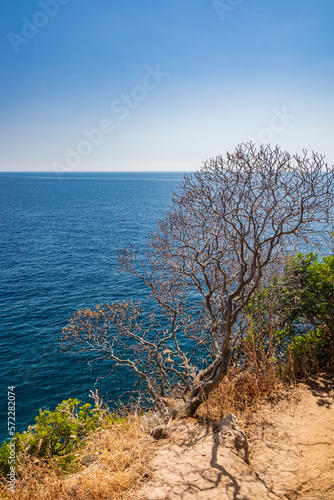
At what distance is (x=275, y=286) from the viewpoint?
1142 cm

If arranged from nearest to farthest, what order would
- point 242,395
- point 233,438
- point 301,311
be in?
point 233,438, point 242,395, point 301,311

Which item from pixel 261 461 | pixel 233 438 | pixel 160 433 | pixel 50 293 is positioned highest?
pixel 233 438

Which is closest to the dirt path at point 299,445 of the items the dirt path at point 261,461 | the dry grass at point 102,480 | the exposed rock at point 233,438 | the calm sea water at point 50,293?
the dirt path at point 261,461

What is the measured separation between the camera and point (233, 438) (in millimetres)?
5172

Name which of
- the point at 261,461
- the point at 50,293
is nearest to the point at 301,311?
the point at 261,461

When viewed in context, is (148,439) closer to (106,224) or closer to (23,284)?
(23,284)

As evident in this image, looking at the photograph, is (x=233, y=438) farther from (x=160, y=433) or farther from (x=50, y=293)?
(x=50, y=293)

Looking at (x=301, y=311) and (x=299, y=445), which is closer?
(x=299, y=445)

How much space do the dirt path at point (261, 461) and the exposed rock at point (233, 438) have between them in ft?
0.36

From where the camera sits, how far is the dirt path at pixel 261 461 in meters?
4.24

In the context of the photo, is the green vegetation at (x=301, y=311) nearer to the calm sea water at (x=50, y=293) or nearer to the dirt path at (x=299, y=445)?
the dirt path at (x=299, y=445)

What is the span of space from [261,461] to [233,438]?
0.58 meters

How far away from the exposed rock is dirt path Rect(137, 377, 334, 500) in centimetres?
11

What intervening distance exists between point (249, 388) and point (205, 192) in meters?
5.72
